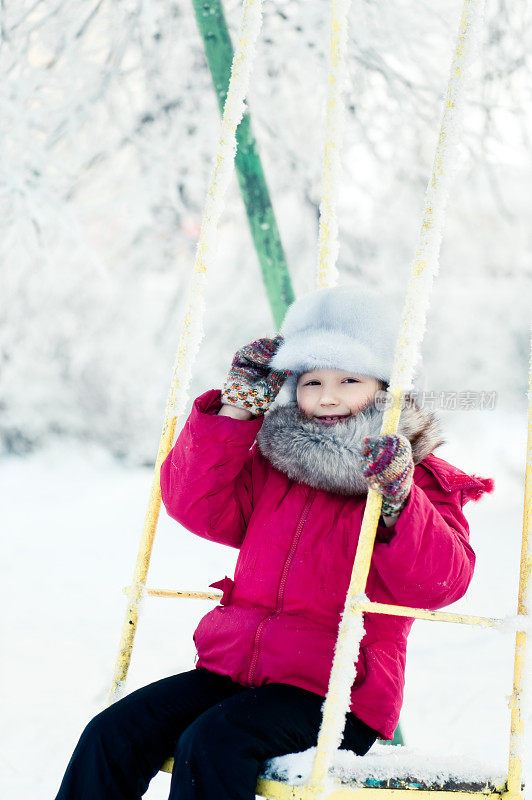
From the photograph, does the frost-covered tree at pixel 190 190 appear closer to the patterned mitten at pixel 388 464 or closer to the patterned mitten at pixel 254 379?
the patterned mitten at pixel 254 379

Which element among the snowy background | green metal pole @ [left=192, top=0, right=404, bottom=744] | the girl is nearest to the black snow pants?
the girl

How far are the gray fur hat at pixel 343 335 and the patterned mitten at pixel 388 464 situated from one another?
0.39 meters

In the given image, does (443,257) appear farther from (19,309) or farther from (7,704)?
(7,704)

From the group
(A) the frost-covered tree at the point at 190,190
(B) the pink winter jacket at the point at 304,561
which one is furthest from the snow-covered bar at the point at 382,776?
(A) the frost-covered tree at the point at 190,190

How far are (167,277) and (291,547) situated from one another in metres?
5.51

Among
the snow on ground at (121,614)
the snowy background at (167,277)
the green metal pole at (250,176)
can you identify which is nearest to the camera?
the green metal pole at (250,176)

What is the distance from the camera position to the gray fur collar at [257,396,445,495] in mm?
1525

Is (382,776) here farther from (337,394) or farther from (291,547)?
(337,394)

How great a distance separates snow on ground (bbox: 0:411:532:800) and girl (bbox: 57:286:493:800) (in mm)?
228

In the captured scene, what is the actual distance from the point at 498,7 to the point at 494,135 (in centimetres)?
79

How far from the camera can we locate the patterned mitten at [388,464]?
1.24m

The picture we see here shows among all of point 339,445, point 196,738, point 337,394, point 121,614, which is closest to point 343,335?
point 337,394

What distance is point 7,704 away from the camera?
2889 mm

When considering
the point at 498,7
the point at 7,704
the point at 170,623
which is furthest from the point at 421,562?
the point at 498,7
